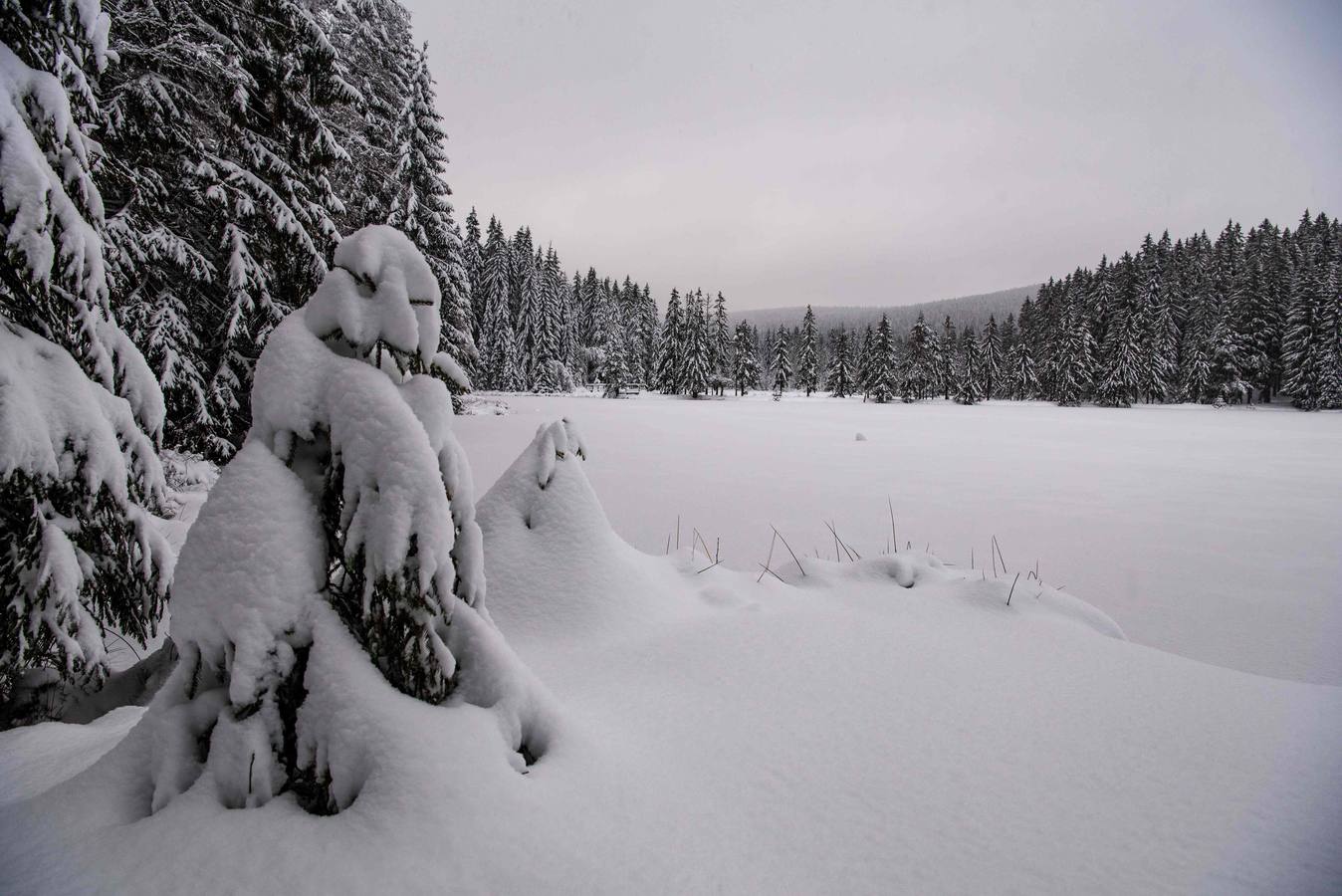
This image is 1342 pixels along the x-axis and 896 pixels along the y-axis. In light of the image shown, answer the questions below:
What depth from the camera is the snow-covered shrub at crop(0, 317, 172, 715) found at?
8.46 ft

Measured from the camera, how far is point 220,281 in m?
8.99

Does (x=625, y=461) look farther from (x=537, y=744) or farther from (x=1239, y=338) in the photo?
(x=1239, y=338)

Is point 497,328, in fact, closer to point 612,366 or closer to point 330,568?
point 612,366

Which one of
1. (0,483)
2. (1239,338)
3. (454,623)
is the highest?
(1239,338)

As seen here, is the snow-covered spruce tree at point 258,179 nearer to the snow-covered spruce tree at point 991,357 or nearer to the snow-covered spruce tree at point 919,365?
the snow-covered spruce tree at point 919,365

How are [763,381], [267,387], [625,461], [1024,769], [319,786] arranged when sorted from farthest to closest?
[763,381]
[625,461]
[1024,769]
[267,387]
[319,786]

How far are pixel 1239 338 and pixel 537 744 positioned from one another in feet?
229

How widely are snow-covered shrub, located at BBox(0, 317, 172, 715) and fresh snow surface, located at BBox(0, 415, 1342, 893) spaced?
1.98ft

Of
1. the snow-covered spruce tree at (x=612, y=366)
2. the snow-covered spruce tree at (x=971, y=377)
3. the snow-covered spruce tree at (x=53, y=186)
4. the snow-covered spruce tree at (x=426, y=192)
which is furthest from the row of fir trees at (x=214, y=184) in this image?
the snow-covered spruce tree at (x=971, y=377)

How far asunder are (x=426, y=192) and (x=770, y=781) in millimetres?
22749

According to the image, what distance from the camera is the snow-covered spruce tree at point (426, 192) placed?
62.6ft

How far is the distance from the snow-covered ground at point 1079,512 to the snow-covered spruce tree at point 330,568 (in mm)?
5422

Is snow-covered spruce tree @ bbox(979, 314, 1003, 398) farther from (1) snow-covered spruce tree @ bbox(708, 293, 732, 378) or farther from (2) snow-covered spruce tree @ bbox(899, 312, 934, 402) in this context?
(1) snow-covered spruce tree @ bbox(708, 293, 732, 378)

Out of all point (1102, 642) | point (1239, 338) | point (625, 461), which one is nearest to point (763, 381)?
point (1239, 338)
